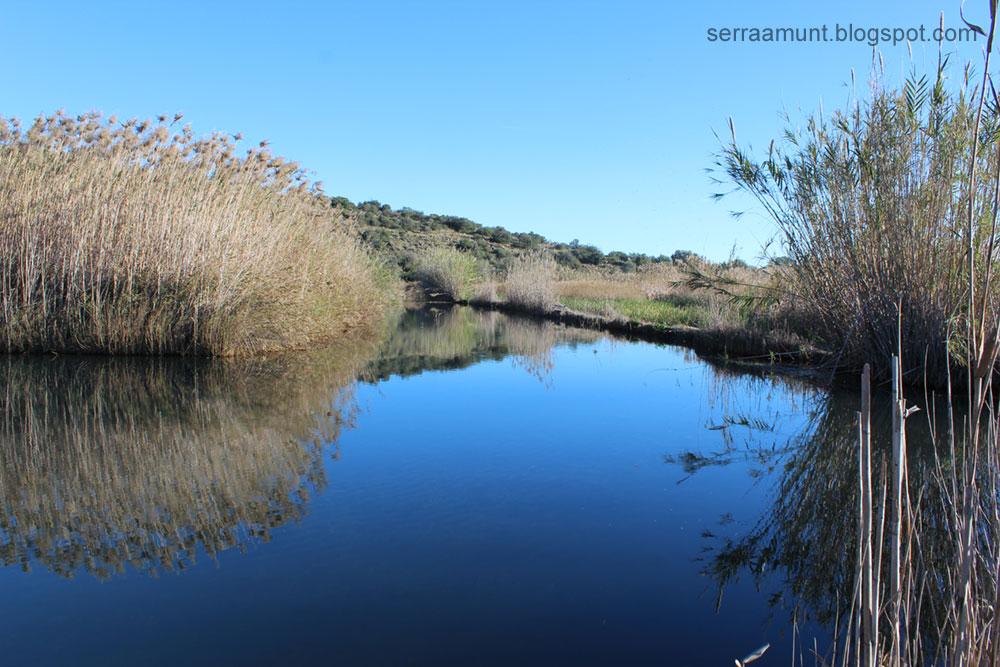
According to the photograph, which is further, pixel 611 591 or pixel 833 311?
pixel 833 311

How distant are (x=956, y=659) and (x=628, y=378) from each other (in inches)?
304

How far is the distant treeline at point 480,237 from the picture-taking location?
47591 millimetres

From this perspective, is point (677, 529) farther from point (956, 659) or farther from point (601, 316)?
point (601, 316)

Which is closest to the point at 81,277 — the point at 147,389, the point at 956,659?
the point at 147,389

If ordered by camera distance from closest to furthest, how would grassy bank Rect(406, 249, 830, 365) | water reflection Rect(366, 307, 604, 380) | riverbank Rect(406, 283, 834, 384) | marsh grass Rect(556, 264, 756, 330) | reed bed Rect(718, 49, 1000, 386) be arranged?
reed bed Rect(718, 49, 1000, 386) < riverbank Rect(406, 283, 834, 384) < water reflection Rect(366, 307, 604, 380) < grassy bank Rect(406, 249, 830, 365) < marsh grass Rect(556, 264, 756, 330)

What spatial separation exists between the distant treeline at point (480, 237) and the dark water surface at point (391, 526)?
120 feet

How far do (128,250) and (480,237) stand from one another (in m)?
48.6

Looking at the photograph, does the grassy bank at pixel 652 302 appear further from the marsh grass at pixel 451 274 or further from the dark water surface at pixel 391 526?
the dark water surface at pixel 391 526

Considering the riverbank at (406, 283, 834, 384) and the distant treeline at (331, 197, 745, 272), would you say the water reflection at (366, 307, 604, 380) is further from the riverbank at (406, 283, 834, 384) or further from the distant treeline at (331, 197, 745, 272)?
the distant treeline at (331, 197, 745, 272)

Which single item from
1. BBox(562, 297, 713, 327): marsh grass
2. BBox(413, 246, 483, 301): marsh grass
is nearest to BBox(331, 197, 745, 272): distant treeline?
BBox(413, 246, 483, 301): marsh grass

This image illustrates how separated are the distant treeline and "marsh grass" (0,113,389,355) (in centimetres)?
3252

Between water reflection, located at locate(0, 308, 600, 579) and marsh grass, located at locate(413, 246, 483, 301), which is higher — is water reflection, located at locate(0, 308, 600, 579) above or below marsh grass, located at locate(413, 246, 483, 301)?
below

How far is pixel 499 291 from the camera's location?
27547 mm

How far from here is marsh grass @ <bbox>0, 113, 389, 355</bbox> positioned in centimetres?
932
